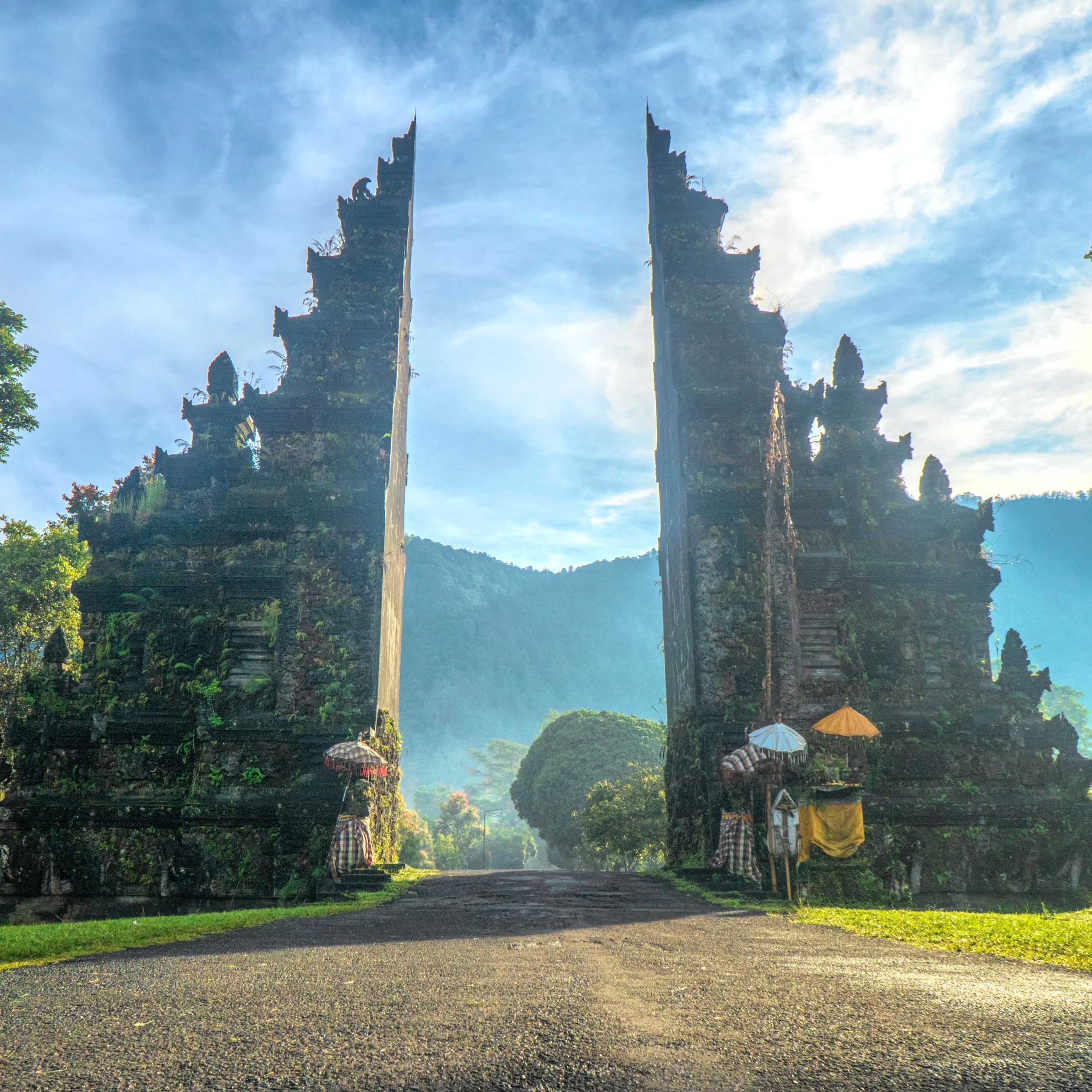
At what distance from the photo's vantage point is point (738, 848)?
48.0 feet

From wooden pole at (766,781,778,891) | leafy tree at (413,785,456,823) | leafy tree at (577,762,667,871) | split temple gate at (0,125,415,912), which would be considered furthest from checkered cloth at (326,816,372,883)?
leafy tree at (413,785,456,823)

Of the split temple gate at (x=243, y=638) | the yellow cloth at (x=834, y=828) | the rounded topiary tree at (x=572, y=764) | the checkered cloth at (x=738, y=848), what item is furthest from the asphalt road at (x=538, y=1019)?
the rounded topiary tree at (x=572, y=764)

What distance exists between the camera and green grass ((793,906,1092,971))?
731 centimetres

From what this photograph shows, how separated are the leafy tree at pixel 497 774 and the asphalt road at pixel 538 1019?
106 meters

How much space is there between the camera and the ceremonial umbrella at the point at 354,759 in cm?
1502

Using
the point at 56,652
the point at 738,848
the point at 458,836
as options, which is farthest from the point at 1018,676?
the point at 458,836

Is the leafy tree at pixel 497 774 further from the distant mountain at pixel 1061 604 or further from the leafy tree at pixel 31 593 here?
the distant mountain at pixel 1061 604

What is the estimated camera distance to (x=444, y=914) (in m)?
10.8

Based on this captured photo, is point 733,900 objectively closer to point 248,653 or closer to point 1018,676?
point 1018,676

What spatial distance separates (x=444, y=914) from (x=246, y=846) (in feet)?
21.8

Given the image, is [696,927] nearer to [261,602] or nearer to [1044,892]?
[1044,892]

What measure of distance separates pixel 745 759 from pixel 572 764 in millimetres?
30006

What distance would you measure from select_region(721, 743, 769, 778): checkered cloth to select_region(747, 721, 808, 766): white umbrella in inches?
4.9

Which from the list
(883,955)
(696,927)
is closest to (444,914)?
(696,927)
